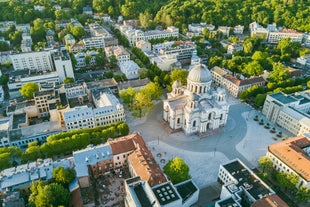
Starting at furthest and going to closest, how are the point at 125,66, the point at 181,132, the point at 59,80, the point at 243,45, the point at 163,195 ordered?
the point at 243,45, the point at 125,66, the point at 59,80, the point at 181,132, the point at 163,195

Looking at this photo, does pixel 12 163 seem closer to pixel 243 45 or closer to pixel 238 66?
pixel 238 66

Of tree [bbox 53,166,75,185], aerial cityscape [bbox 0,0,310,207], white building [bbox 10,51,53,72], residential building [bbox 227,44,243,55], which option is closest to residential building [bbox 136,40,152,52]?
aerial cityscape [bbox 0,0,310,207]

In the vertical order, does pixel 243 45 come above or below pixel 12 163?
above

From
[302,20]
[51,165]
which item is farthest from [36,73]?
[302,20]

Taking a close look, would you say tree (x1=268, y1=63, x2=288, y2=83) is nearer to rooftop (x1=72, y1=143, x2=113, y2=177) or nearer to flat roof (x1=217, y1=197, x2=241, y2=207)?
flat roof (x1=217, y1=197, x2=241, y2=207)

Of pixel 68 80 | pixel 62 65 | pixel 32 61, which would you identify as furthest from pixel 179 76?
pixel 32 61

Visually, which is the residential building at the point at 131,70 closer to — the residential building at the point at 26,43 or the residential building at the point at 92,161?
the residential building at the point at 92,161

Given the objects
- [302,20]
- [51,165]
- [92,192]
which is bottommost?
[92,192]
